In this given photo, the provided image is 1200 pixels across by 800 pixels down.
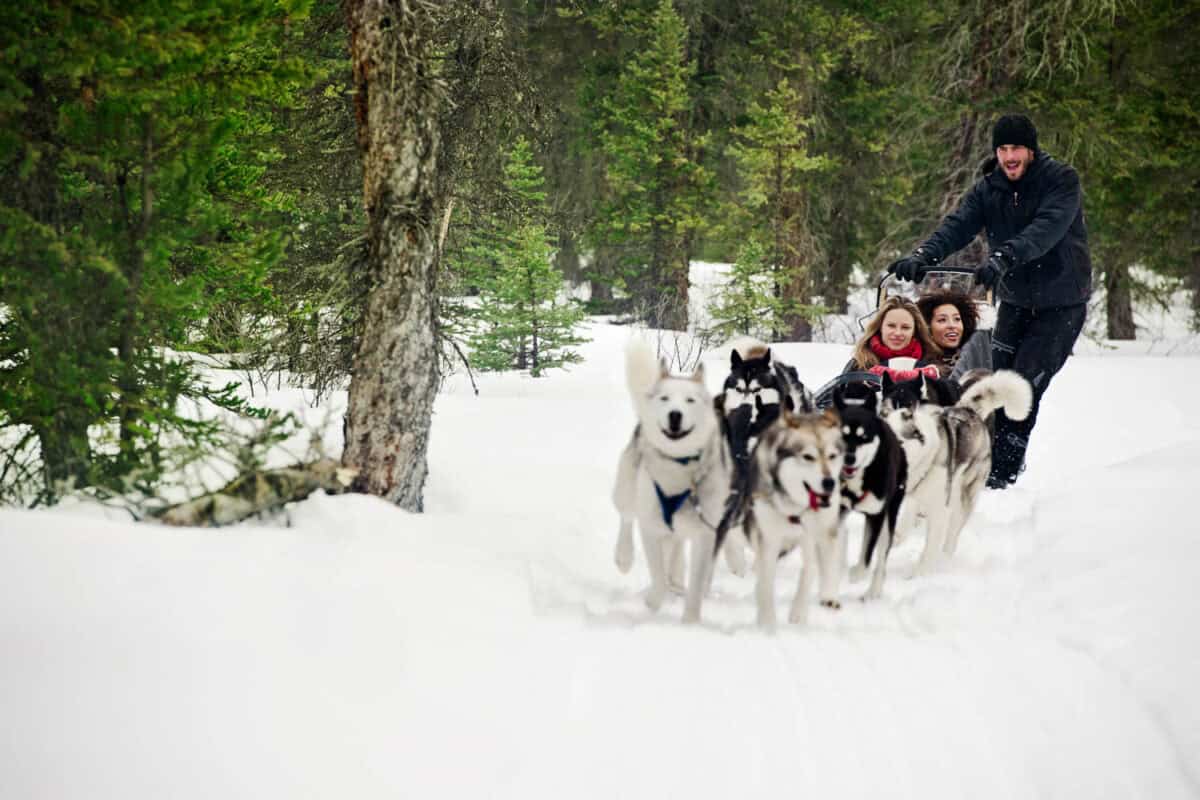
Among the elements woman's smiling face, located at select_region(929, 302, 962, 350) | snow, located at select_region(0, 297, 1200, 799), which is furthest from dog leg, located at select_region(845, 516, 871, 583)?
woman's smiling face, located at select_region(929, 302, 962, 350)

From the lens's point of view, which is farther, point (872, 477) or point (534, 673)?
point (872, 477)

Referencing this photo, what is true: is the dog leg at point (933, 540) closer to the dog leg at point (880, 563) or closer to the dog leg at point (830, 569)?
the dog leg at point (880, 563)

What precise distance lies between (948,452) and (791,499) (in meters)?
1.53

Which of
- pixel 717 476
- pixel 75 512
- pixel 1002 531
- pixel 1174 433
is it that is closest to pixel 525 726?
pixel 717 476

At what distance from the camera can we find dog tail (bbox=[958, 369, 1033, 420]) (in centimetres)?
521

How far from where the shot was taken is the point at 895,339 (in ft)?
19.0

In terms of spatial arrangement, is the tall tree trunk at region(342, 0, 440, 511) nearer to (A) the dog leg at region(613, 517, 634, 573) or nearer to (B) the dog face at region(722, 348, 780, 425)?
(A) the dog leg at region(613, 517, 634, 573)

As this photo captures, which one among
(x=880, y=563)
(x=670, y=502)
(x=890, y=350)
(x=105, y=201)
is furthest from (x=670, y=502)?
(x=105, y=201)

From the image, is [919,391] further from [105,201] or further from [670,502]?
[105,201]

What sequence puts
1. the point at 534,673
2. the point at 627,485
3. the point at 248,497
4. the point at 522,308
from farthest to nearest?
1. the point at 522,308
2. the point at 627,485
3. the point at 248,497
4. the point at 534,673

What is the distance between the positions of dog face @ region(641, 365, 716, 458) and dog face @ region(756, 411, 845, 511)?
0.32m

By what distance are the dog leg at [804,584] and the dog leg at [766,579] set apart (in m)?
0.15

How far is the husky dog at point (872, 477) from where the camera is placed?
408cm

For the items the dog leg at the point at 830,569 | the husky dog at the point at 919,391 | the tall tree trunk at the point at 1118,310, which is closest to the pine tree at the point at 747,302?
the tall tree trunk at the point at 1118,310
